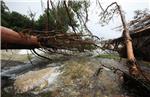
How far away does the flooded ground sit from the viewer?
8.53 feet

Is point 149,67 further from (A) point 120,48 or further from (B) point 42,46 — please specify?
(B) point 42,46

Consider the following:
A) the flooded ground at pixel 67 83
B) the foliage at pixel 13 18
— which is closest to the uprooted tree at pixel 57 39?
the flooded ground at pixel 67 83

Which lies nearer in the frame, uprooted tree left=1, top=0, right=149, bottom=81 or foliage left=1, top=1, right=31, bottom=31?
uprooted tree left=1, top=0, right=149, bottom=81

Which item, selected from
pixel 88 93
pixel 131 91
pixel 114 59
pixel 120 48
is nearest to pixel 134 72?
pixel 131 91

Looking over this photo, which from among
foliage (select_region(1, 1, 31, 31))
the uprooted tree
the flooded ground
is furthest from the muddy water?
foliage (select_region(1, 1, 31, 31))

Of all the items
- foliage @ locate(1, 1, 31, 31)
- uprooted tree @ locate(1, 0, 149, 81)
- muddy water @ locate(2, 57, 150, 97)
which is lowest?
muddy water @ locate(2, 57, 150, 97)

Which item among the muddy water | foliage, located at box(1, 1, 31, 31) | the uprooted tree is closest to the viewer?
the muddy water

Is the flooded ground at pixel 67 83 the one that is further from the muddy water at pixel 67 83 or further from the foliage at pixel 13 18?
the foliage at pixel 13 18

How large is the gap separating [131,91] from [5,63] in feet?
7.24

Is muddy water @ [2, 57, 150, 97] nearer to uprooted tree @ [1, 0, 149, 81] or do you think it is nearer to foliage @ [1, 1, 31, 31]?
uprooted tree @ [1, 0, 149, 81]

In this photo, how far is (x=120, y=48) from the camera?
4.74m

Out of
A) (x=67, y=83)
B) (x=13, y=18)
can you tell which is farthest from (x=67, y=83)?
(x=13, y=18)

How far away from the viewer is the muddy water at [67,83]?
2598mm

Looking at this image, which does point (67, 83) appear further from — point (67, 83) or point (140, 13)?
point (140, 13)
